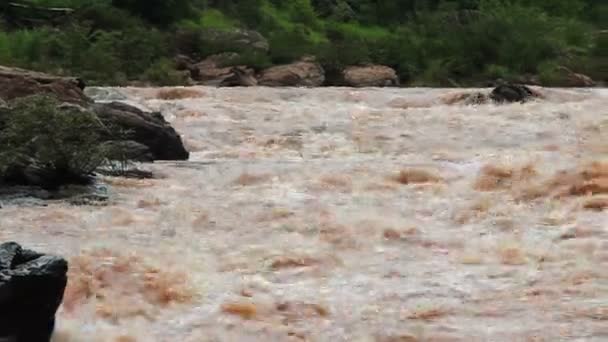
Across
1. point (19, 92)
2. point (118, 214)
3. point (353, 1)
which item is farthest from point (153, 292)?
point (353, 1)

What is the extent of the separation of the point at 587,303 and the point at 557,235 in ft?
6.02

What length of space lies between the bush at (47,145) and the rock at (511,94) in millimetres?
8641

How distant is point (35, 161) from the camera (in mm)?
10344

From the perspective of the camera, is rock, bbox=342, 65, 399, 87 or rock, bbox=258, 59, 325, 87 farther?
rock, bbox=342, 65, 399, 87

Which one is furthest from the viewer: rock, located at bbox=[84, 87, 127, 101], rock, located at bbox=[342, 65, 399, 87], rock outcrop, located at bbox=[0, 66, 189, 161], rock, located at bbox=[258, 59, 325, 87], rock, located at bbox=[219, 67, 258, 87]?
rock, located at bbox=[342, 65, 399, 87]

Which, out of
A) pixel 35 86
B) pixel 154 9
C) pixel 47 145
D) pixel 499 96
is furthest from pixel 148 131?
pixel 154 9

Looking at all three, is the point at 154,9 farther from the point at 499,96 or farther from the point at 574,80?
the point at 499,96

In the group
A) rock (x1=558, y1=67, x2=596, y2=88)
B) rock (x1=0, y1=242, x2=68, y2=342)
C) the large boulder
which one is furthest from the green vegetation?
rock (x1=0, y1=242, x2=68, y2=342)

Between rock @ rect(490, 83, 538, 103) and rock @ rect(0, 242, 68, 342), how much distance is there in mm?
12520

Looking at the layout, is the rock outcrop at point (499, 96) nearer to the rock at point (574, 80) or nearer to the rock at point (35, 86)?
the rock at point (35, 86)

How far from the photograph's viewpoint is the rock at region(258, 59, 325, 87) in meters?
24.9

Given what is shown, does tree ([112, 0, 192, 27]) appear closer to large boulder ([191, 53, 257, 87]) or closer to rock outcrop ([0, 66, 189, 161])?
large boulder ([191, 53, 257, 87])

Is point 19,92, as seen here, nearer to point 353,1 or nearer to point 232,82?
point 232,82

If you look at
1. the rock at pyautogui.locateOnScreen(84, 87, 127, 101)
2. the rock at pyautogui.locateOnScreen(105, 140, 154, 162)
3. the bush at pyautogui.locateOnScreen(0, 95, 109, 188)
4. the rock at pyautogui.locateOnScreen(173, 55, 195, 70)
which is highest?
the bush at pyautogui.locateOnScreen(0, 95, 109, 188)
